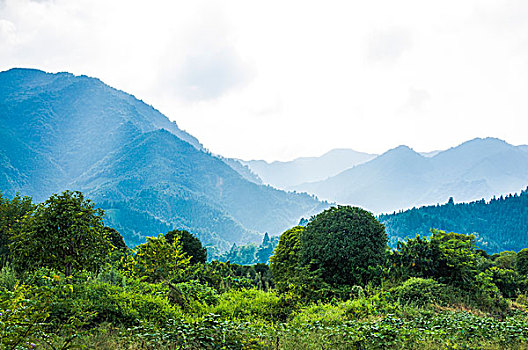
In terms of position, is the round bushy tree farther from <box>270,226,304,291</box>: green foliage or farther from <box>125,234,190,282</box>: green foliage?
<box>125,234,190,282</box>: green foliage

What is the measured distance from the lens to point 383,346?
5508mm

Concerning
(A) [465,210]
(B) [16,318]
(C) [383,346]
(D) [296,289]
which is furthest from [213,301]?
(A) [465,210]

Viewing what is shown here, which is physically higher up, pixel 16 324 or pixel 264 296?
pixel 264 296

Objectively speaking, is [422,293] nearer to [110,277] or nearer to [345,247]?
[345,247]

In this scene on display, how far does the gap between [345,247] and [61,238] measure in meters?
7.50

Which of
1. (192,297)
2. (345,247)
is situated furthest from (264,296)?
(345,247)

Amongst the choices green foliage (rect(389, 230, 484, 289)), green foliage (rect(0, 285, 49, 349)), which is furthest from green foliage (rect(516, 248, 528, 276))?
green foliage (rect(0, 285, 49, 349))

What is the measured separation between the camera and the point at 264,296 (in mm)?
9953

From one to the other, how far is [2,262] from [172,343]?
8.16 meters

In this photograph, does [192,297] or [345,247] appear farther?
[345,247]

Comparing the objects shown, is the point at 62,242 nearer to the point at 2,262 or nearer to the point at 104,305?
the point at 104,305

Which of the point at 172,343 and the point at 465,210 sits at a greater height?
the point at 465,210

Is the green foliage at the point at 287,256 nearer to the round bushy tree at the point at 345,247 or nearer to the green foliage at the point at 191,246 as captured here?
the round bushy tree at the point at 345,247

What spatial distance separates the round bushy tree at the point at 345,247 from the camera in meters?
10.3
